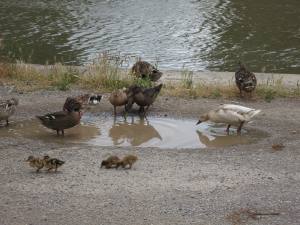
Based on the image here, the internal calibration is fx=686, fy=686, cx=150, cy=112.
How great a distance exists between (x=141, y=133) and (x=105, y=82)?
11.3ft

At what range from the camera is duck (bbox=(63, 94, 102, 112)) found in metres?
11.8

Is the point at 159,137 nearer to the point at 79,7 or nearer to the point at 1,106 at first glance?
the point at 1,106

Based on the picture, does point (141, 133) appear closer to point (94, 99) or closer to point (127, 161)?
point (94, 99)

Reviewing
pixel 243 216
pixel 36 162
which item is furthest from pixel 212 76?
pixel 243 216

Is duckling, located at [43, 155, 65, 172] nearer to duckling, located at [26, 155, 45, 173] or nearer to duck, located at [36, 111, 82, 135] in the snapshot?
duckling, located at [26, 155, 45, 173]

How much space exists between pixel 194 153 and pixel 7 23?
17846mm

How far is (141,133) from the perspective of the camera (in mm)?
12086

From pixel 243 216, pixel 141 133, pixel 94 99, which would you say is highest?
pixel 94 99

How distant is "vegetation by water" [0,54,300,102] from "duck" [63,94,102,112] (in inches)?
52.4

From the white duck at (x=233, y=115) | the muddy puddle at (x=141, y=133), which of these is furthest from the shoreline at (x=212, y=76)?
the white duck at (x=233, y=115)

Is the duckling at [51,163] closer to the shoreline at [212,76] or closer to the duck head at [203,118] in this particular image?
the duck head at [203,118]

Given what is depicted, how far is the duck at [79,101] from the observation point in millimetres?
11828

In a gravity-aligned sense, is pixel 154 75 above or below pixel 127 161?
above

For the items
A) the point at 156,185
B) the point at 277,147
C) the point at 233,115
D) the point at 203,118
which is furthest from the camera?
the point at 203,118
